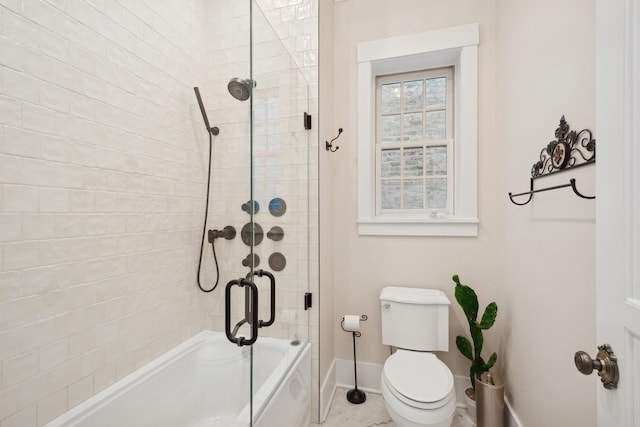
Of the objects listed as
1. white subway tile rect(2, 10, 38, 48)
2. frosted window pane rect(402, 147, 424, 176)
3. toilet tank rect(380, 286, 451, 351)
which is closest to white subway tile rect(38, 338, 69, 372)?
white subway tile rect(2, 10, 38, 48)

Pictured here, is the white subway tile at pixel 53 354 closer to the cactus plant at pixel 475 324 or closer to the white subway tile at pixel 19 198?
the white subway tile at pixel 19 198

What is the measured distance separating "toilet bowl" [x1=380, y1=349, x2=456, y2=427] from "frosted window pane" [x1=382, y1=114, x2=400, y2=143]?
1.51 m

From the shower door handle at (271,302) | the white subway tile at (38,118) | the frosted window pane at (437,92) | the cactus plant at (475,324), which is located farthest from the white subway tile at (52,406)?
the frosted window pane at (437,92)

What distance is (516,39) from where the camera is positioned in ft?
4.89

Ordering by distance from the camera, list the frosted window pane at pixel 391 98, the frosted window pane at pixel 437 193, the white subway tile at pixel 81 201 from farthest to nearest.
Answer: the frosted window pane at pixel 391 98 → the frosted window pane at pixel 437 193 → the white subway tile at pixel 81 201

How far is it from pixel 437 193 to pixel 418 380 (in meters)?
1.24

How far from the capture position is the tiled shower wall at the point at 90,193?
0.95m

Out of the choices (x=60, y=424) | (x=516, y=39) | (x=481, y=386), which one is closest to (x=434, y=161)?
(x=516, y=39)

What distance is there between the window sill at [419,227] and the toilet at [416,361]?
0.38 metres

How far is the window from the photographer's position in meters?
2.03

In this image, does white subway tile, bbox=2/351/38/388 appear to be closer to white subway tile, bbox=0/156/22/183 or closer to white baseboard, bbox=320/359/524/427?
white subway tile, bbox=0/156/22/183

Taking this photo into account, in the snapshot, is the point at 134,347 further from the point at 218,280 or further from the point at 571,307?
the point at 571,307

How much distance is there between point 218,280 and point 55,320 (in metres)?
0.77

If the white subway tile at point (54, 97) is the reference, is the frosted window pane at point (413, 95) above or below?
above
